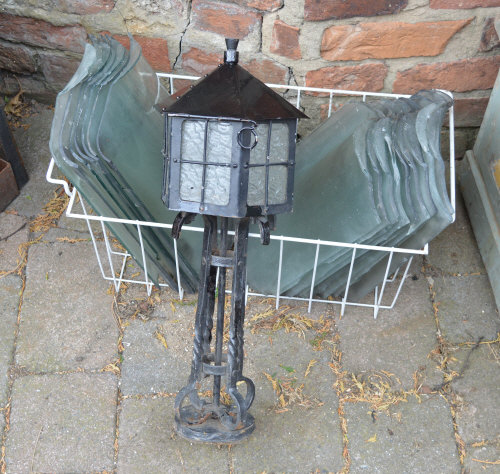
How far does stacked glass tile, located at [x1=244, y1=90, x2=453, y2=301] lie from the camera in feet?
6.59

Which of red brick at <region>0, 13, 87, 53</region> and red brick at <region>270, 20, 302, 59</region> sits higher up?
red brick at <region>270, 20, 302, 59</region>

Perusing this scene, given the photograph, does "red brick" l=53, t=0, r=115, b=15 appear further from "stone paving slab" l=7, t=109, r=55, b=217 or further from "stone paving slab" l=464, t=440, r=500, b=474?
"stone paving slab" l=464, t=440, r=500, b=474

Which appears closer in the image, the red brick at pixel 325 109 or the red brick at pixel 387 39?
the red brick at pixel 387 39

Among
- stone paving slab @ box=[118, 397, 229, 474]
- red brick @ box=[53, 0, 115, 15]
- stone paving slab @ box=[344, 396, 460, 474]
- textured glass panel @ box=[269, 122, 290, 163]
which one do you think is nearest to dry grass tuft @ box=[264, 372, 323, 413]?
stone paving slab @ box=[344, 396, 460, 474]

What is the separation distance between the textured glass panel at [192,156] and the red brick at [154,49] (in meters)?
1.19

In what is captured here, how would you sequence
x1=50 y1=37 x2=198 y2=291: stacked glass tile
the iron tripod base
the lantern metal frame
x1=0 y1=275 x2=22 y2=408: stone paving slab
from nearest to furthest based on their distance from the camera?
the lantern metal frame < the iron tripod base < x1=50 y1=37 x2=198 y2=291: stacked glass tile < x1=0 y1=275 x2=22 y2=408: stone paving slab

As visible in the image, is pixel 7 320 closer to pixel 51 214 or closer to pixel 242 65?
pixel 51 214

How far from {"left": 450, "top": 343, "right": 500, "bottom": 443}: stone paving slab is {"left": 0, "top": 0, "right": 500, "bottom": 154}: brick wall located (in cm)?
108

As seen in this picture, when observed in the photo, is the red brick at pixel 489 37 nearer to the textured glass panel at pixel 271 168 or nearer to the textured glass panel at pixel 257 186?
the textured glass panel at pixel 271 168

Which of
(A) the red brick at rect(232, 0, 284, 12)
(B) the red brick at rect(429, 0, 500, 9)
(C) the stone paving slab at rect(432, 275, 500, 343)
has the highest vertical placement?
(B) the red brick at rect(429, 0, 500, 9)

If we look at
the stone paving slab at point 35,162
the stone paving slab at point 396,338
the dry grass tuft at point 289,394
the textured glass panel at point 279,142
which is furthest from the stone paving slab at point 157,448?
the stone paving slab at point 35,162

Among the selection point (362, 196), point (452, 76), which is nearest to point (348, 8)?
point (452, 76)

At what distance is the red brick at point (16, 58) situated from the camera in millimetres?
2947

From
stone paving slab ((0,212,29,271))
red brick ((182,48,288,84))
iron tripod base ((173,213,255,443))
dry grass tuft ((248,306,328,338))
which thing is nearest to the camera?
iron tripod base ((173,213,255,443))
